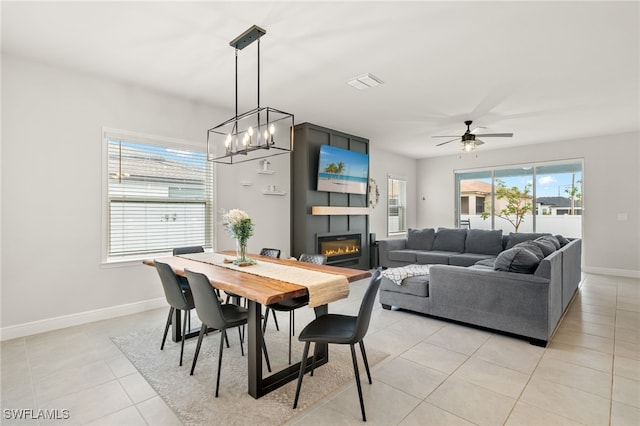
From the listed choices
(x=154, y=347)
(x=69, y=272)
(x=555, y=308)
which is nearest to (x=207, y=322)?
(x=154, y=347)

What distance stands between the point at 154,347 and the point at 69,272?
1441mm

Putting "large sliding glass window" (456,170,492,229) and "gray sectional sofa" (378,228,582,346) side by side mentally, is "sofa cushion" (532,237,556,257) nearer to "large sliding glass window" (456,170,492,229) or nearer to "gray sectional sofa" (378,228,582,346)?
"gray sectional sofa" (378,228,582,346)

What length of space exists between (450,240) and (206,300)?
5.58 metres

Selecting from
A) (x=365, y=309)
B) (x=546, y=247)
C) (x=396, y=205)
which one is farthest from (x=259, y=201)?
(x=396, y=205)

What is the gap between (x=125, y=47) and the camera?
303 centimetres

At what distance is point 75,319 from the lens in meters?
3.52

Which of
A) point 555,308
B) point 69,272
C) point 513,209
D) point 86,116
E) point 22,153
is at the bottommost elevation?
point 555,308

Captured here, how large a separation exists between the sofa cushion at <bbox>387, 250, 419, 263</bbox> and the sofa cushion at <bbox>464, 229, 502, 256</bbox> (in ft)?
3.45

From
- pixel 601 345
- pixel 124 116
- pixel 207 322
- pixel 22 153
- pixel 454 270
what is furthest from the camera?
pixel 124 116

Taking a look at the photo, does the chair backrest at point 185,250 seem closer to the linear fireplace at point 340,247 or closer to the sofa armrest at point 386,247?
the linear fireplace at point 340,247

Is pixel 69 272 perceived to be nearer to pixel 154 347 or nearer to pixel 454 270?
pixel 154 347

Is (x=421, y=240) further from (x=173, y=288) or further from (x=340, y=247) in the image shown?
(x=173, y=288)

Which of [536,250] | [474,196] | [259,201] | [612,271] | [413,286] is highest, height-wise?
[474,196]

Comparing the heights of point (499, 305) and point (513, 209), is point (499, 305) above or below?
below
